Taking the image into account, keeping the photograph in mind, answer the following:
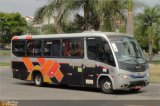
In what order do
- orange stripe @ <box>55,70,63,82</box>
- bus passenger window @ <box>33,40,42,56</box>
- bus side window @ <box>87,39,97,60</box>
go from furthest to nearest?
bus passenger window @ <box>33,40,42,56</box> < orange stripe @ <box>55,70,63,82</box> < bus side window @ <box>87,39,97,60</box>

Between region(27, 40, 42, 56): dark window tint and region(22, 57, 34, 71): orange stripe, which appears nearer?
region(27, 40, 42, 56): dark window tint

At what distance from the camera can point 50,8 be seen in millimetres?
33250

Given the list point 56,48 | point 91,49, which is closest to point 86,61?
point 91,49

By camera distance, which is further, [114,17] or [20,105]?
[114,17]

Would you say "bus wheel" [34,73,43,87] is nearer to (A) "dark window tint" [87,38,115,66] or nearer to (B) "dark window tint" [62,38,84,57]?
(B) "dark window tint" [62,38,84,57]

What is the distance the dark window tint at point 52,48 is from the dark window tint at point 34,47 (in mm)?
441

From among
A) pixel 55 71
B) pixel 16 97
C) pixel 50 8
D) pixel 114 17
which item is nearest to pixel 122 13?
pixel 114 17

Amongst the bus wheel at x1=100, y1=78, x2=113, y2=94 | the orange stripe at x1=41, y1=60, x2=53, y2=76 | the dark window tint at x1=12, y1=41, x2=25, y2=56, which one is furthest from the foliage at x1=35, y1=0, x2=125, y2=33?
the bus wheel at x1=100, y1=78, x2=113, y2=94

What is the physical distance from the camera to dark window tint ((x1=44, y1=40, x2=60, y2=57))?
21234 mm

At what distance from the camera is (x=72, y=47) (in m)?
20.4

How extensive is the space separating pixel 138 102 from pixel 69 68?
5.68m

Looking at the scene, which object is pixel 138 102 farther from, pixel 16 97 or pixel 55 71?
pixel 55 71

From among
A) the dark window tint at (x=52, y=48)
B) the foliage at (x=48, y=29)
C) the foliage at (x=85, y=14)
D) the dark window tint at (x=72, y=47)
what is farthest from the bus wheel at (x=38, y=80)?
the foliage at (x=48, y=29)

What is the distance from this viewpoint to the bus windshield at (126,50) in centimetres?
1844
